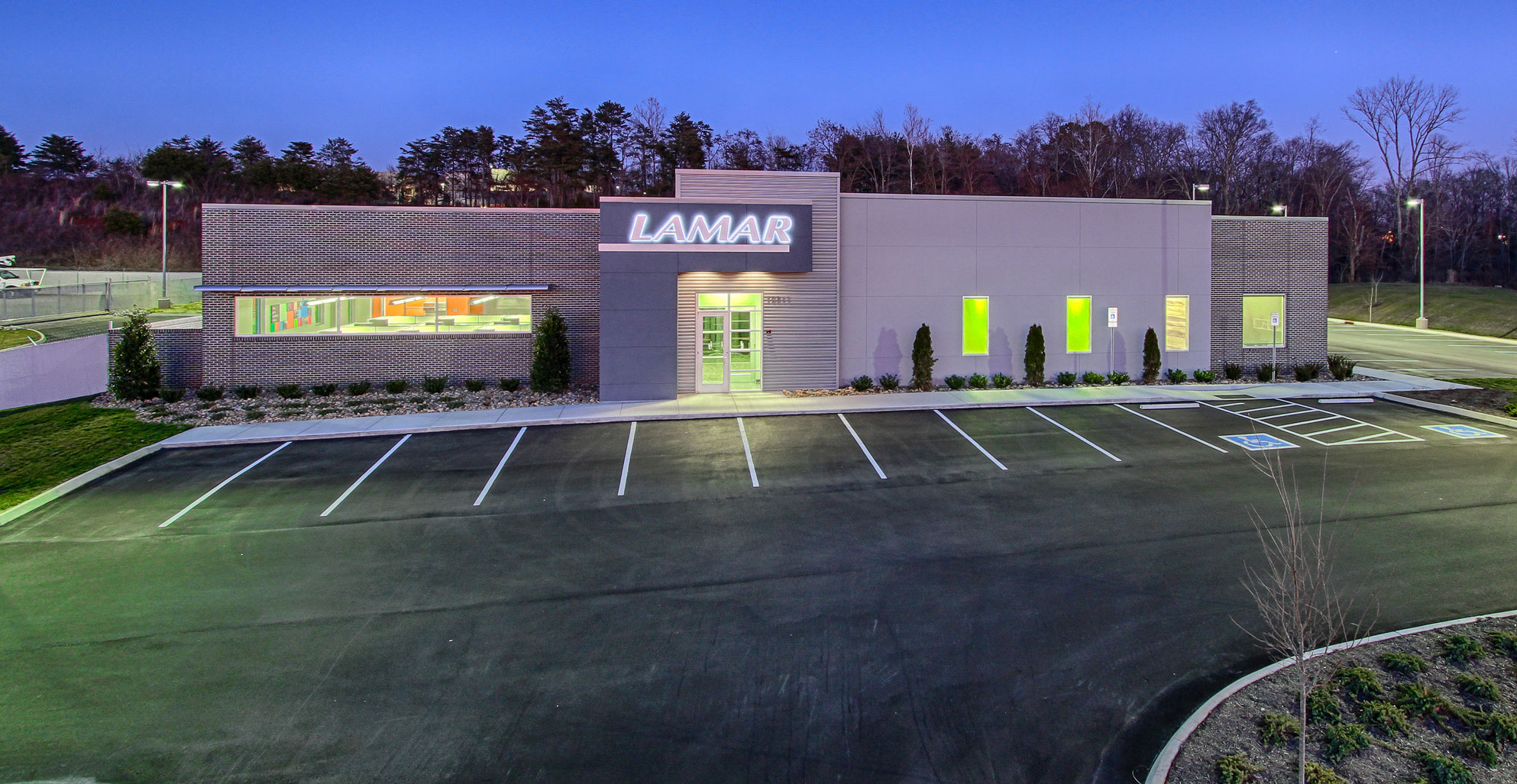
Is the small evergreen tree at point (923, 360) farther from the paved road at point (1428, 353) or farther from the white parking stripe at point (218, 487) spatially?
the paved road at point (1428, 353)

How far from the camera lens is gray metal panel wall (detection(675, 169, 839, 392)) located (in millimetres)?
21547

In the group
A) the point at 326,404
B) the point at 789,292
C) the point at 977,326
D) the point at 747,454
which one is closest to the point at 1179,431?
the point at 977,326

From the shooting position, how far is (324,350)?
22.0 m

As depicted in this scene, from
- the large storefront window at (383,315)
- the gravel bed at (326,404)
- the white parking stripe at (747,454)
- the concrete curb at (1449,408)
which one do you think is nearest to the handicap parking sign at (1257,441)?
the concrete curb at (1449,408)

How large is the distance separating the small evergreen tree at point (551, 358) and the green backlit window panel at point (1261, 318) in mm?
20159

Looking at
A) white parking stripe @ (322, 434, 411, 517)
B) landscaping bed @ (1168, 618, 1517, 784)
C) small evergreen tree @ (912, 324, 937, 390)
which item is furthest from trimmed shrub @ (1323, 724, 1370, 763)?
small evergreen tree @ (912, 324, 937, 390)

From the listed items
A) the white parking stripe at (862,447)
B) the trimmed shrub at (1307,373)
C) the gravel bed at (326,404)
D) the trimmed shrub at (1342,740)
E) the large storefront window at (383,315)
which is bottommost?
the trimmed shrub at (1342,740)

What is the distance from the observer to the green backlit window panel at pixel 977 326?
22938 millimetres

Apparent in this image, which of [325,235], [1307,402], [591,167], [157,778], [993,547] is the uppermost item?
[591,167]

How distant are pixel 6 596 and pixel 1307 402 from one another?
24.7 meters

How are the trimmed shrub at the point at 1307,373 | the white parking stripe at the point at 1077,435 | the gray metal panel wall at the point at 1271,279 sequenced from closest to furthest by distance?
1. the white parking stripe at the point at 1077,435
2. the trimmed shrub at the point at 1307,373
3. the gray metal panel wall at the point at 1271,279

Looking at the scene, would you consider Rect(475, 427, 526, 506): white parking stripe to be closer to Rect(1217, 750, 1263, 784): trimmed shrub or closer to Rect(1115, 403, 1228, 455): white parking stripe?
Rect(1217, 750, 1263, 784): trimmed shrub

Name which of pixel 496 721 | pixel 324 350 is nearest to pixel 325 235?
pixel 324 350

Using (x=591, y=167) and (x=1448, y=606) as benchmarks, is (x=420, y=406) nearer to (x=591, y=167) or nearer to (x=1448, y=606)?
(x=1448, y=606)
